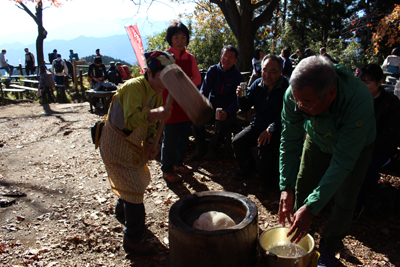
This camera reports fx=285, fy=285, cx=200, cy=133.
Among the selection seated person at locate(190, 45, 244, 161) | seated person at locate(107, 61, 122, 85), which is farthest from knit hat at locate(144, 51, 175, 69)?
seated person at locate(107, 61, 122, 85)

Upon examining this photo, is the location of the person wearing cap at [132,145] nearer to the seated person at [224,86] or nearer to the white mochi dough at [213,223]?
the white mochi dough at [213,223]

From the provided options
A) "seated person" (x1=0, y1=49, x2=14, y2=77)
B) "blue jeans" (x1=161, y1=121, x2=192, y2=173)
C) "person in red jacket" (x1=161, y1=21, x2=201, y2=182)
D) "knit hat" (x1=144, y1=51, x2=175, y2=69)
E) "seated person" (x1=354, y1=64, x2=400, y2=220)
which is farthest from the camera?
"seated person" (x1=0, y1=49, x2=14, y2=77)

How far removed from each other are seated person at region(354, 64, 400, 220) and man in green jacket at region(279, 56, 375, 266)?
1321 millimetres

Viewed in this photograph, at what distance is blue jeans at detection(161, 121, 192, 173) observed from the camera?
15.3ft

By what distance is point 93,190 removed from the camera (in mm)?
4594

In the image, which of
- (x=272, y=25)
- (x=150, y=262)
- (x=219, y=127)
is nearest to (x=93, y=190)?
(x=150, y=262)

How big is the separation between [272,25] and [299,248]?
80.1ft

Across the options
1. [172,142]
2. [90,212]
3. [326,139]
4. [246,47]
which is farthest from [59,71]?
[326,139]

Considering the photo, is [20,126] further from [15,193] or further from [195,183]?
[195,183]

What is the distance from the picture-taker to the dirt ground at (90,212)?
3.07m

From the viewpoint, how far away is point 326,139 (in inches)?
92.8

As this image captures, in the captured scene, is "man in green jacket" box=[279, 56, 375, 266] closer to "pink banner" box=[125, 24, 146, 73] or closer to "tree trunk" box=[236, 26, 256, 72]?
"tree trunk" box=[236, 26, 256, 72]

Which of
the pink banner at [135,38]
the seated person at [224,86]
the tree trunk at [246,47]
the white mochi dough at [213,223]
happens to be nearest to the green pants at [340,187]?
the white mochi dough at [213,223]

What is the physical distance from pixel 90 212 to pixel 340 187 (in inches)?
124
